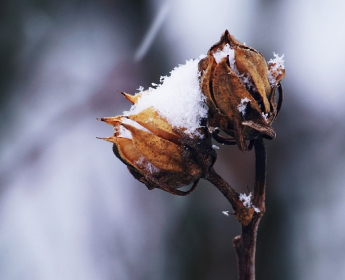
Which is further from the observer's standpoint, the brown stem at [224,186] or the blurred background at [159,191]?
the blurred background at [159,191]

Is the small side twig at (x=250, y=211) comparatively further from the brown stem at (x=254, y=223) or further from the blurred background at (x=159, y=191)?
the blurred background at (x=159, y=191)

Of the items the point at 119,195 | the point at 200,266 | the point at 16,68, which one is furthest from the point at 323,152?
the point at 16,68

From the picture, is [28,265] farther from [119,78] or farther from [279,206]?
[279,206]

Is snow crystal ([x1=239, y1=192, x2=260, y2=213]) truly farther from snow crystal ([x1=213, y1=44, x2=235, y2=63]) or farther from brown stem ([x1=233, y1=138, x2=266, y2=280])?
snow crystal ([x1=213, y1=44, x2=235, y2=63])

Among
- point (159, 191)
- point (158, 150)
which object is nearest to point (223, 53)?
point (158, 150)

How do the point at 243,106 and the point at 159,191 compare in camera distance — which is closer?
the point at 243,106

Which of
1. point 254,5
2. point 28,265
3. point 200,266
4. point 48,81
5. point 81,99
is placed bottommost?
point 200,266

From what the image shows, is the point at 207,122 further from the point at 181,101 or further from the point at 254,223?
the point at 254,223

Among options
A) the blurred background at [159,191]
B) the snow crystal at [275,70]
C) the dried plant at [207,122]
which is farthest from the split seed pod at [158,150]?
the blurred background at [159,191]
